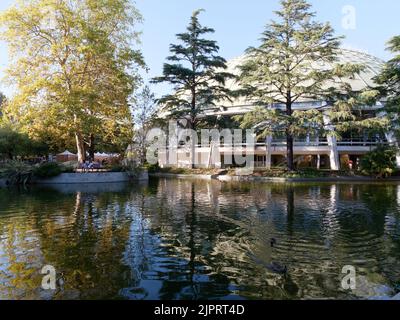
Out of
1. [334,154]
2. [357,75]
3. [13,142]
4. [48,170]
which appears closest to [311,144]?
[334,154]

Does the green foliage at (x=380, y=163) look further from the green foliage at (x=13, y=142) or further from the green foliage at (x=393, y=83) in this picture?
the green foliage at (x=13, y=142)

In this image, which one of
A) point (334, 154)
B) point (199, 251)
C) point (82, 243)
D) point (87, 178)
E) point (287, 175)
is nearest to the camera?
point (199, 251)

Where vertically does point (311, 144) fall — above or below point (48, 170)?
above

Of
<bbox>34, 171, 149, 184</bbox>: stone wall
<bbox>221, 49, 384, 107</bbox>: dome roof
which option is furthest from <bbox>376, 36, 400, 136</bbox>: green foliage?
<bbox>34, 171, 149, 184</bbox>: stone wall

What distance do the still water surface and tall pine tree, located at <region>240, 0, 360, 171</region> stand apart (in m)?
18.9

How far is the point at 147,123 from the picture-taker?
4341cm

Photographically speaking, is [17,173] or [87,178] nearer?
[17,173]

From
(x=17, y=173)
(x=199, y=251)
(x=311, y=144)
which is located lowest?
(x=199, y=251)

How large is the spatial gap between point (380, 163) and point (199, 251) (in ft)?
96.2

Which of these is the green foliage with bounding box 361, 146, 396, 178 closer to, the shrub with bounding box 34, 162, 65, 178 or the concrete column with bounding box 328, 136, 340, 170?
the concrete column with bounding box 328, 136, 340, 170

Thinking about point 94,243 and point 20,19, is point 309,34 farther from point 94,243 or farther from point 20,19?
point 94,243

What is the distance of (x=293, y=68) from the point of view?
34750mm

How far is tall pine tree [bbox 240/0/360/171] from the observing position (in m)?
32.7

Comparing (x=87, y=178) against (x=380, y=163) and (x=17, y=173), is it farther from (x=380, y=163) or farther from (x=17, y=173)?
(x=380, y=163)
